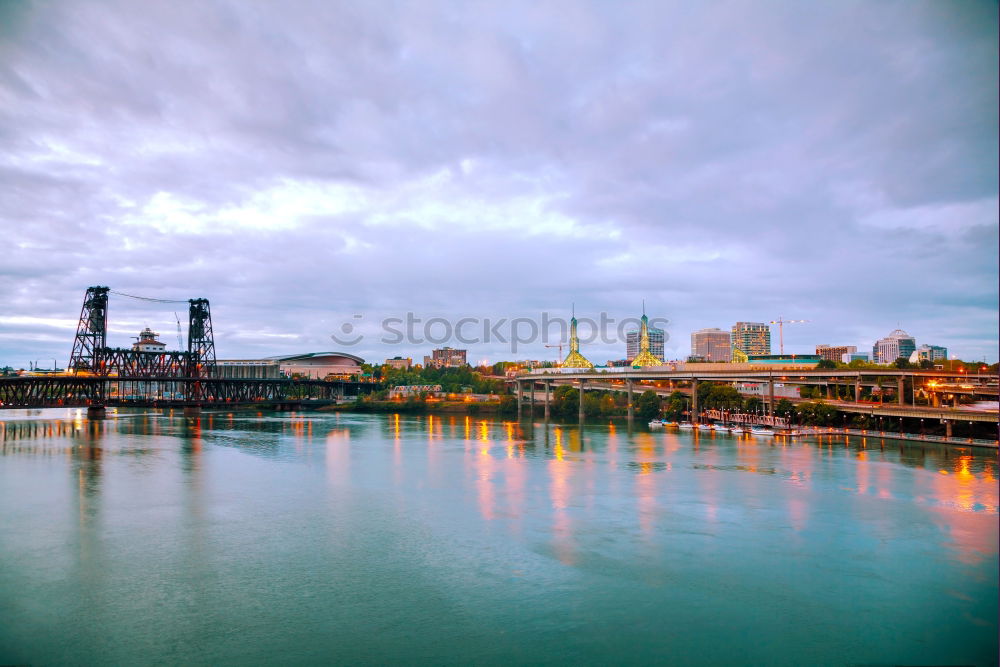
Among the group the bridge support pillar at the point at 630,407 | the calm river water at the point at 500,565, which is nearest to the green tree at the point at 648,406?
the bridge support pillar at the point at 630,407

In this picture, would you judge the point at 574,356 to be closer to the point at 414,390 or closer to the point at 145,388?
the point at 414,390

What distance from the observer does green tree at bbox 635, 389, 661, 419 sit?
3307 inches

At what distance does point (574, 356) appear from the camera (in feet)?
530

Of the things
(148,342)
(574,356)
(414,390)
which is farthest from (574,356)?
(148,342)

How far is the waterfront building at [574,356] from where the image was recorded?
158m

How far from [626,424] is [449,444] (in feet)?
103

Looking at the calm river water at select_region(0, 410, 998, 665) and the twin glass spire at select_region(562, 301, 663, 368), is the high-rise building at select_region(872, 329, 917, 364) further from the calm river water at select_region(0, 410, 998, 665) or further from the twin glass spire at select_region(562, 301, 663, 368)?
the calm river water at select_region(0, 410, 998, 665)

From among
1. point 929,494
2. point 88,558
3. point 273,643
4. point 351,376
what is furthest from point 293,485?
point 351,376

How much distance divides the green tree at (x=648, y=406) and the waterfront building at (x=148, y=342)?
103 metres

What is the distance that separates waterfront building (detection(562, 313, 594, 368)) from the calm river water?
121 metres

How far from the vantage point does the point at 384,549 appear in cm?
2022

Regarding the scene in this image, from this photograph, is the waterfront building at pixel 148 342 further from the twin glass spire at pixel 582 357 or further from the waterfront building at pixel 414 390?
the twin glass spire at pixel 582 357

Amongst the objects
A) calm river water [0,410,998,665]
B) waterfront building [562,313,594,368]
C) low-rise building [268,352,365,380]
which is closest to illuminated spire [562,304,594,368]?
waterfront building [562,313,594,368]

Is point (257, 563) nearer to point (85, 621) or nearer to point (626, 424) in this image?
point (85, 621)
